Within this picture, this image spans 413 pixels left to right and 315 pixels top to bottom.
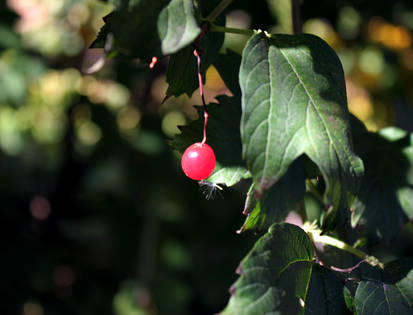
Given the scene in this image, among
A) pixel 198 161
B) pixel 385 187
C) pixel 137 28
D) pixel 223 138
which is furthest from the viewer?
pixel 385 187

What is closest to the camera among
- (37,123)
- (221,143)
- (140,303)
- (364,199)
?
(221,143)

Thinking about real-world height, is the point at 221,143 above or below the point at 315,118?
below

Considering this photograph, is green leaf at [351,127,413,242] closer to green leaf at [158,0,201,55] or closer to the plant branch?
the plant branch

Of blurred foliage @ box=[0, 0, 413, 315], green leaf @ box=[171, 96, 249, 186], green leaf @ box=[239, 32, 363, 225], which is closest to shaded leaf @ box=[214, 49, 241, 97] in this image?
green leaf @ box=[171, 96, 249, 186]

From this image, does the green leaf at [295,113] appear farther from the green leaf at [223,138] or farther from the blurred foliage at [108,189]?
the blurred foliage at [108,189]

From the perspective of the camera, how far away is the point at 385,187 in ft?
3.34

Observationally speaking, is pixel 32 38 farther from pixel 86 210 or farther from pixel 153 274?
pixel 153 274

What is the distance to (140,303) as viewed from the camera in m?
2.12

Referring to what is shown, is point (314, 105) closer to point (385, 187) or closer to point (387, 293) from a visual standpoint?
point (387, 293)

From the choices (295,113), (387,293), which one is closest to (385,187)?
(387,293)

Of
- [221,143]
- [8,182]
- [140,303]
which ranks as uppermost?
[221,143]

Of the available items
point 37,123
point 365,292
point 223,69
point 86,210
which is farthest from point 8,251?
point 365,292

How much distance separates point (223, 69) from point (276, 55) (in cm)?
24

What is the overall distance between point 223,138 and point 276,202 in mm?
Result: 190
